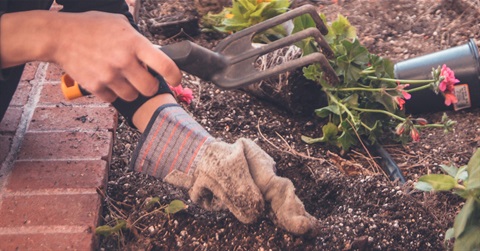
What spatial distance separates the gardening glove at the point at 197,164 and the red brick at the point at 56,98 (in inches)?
15.0

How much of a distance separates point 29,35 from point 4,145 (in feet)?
1.71

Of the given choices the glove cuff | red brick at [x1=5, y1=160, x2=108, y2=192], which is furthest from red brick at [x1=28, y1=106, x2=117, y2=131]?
the glove cuff

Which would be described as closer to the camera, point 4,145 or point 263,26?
point 263,26

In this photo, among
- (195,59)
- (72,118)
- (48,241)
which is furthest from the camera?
(72,118)

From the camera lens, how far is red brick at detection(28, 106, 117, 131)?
1.80 metres

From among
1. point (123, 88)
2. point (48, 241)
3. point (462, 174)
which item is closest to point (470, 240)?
point (462, 174)

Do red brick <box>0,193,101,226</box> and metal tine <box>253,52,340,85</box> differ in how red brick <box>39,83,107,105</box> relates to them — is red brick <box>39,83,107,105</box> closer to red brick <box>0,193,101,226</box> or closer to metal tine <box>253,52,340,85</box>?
red brick <box>0,193,101,226</box>

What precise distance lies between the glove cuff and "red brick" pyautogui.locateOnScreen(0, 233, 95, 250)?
0.70 ft

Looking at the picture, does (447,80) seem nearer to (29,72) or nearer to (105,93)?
(105,93)

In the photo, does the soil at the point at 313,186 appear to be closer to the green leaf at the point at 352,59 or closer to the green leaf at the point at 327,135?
the green leaf at the point at 327,135

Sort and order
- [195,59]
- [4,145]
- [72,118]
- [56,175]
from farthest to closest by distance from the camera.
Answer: [72,118] < [4,145] < [56,175] < [195,59]

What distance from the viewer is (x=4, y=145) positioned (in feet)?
5.66

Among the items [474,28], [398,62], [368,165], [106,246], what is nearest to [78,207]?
[106,246]

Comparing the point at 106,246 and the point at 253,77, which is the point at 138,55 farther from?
the point at 106,246
